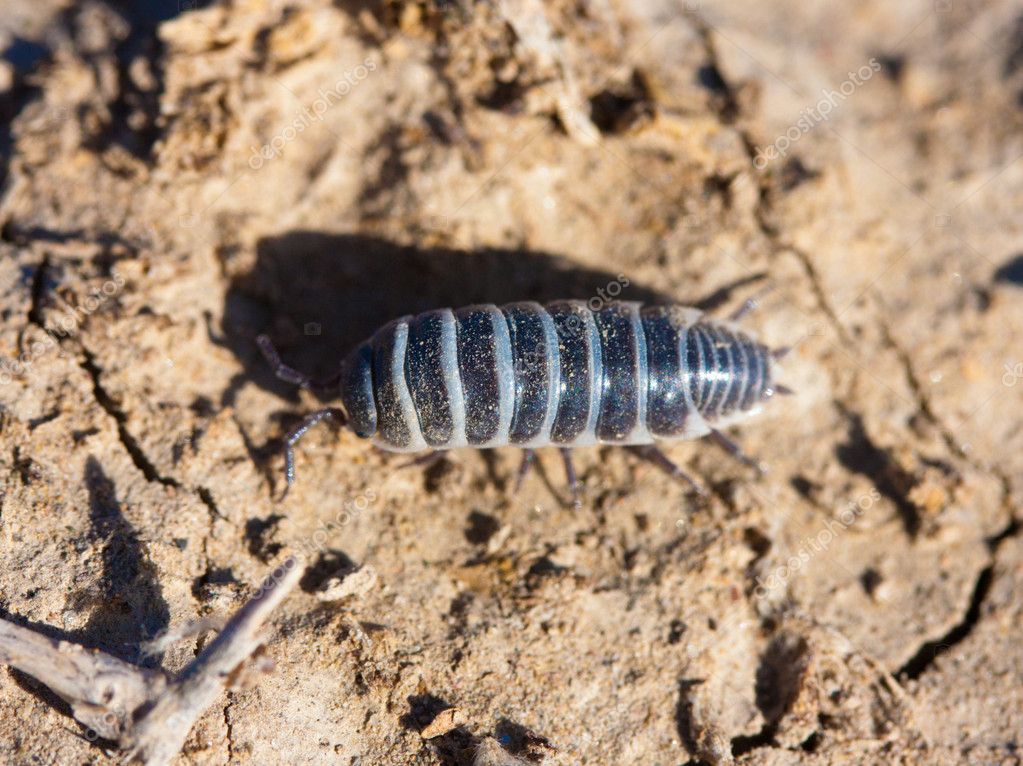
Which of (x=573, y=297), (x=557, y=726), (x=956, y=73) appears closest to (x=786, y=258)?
(x=573, y=297)

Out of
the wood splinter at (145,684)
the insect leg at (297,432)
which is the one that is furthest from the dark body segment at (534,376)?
the wood splinter at (145,684)

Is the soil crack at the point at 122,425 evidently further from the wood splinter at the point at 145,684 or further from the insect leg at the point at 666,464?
the insect leg at the point at 666,464

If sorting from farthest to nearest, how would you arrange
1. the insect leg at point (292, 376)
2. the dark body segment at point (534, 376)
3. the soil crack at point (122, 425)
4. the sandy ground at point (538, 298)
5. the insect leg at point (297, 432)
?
the insect leg at point (292, 376), the dark body segment at point (534, 376), the insect leg at point (297, 432), the soil crack at point (122, 425), the sandy ground at point (538, 298)

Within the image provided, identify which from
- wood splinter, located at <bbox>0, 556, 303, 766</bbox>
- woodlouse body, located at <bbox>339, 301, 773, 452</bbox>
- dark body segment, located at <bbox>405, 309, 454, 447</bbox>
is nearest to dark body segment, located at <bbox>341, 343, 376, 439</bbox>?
woodlouse body, located at <bbox>339, 301, 773, 452</bbox>

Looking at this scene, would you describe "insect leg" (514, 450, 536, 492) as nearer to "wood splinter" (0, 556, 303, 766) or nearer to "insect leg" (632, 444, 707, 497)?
"insect leg" (632, 444, 707, 497)

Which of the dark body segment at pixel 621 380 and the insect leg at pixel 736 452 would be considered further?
the insect leg at pixel 736 452

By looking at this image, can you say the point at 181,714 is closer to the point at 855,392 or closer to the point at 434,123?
the point at 434,123

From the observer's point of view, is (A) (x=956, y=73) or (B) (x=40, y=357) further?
(A) (x=956, y=73)
